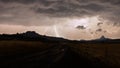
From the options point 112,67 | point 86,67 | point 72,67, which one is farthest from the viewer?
point 112,67

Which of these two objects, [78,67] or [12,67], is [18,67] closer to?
[12,67]

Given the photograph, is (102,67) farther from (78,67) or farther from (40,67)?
(40,67)

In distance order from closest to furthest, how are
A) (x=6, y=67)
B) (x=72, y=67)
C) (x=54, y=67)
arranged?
(x=6, y=67), (x=54, y=67), (x=72, y=67)

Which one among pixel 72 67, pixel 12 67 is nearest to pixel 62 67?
pixel 72 67

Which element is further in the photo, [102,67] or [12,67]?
[102,67]

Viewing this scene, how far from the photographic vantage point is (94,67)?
43.2 m

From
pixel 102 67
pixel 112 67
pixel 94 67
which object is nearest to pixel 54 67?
pixel 94 67

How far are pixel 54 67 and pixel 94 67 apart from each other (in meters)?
9.23

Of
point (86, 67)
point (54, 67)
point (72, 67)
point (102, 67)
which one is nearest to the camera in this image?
point (54, 67)

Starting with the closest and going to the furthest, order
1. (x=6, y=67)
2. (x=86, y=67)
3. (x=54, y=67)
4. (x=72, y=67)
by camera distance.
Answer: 1. (x=6, y=67)
2. (x=54, y=67)
3. (x=72, y=67)
4. (x=86, y=67)

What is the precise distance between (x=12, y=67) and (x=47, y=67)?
4.52m

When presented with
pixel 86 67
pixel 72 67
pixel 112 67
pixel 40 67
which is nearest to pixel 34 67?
pixel 40 67

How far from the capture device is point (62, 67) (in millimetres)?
37969

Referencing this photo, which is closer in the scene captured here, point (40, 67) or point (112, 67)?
point (40, 67)
